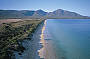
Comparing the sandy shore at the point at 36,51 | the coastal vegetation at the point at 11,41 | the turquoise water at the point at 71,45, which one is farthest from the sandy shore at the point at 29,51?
the turquoise water at the point at 71,45

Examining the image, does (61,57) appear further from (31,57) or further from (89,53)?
(89,53)

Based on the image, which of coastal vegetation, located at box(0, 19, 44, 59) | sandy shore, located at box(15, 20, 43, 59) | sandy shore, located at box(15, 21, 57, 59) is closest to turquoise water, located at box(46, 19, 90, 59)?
sandy shore, located at box(15, 21, 57, 59)

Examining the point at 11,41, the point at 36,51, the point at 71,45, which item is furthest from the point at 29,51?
the point at 71,45

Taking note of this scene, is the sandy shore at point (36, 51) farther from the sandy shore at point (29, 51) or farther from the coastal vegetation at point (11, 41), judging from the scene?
the coastal vegetation at point (11, 41)

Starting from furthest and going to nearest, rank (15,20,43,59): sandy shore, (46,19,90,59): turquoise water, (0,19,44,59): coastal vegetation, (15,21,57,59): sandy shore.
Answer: (46,19,90,59): turquoise water, (15,21,57,59): sandy shore, (15,20,43,59): sandy shore, (0,19,44,59): coastal vegetation

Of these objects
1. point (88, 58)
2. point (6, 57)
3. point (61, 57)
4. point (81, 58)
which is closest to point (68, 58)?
point (61, 57)

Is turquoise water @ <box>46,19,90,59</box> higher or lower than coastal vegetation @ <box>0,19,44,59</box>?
lower

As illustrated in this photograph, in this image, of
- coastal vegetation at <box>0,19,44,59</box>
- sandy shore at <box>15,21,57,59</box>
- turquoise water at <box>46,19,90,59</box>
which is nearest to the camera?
coastal vegetation at <box>0,19,44,59</box>

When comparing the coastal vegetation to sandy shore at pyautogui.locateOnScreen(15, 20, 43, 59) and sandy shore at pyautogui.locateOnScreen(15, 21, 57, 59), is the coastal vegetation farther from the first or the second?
sandy shore at pyautogui.locateOnScreen(15, 21, 57, 59)

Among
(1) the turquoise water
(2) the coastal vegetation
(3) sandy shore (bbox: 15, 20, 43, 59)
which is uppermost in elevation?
(2) the coastal vegetation

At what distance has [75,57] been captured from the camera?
25.8 meters

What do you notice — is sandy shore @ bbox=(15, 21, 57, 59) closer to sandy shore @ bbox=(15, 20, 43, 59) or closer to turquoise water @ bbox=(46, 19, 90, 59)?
sandy shore @ bbox=(15, 20, 43, 59)

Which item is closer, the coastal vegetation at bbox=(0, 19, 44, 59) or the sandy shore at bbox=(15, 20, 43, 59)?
the coastal vegetation at bbox=(0, 19, 44, 59)

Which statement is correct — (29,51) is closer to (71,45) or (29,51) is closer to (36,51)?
(36,51)
